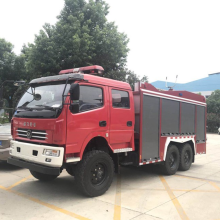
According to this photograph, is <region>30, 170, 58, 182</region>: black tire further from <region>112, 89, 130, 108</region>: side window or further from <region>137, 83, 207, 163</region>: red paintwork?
<region>112, 89, 130, 108</region>: side window

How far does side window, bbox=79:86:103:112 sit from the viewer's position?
480 cm

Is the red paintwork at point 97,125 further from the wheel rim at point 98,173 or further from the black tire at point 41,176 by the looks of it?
the black tire at point 41,176

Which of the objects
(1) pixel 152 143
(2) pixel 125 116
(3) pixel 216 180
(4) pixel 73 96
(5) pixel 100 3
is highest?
(5) pixel 100 3

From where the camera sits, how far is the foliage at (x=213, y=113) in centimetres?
3130

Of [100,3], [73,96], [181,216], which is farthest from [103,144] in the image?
[100,3]

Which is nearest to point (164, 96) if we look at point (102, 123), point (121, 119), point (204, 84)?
point (121, 119)

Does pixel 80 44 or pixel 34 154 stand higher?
pixel 80 44

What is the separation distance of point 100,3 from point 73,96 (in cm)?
1205

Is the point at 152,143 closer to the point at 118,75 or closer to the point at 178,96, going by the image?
the point at 178,96

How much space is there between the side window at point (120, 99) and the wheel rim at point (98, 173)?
1.41 metres

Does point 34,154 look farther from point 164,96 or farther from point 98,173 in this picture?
point 164,96

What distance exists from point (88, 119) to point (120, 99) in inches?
45.7

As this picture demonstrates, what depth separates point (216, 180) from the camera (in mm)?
6664

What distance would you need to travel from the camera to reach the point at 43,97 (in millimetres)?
4996
